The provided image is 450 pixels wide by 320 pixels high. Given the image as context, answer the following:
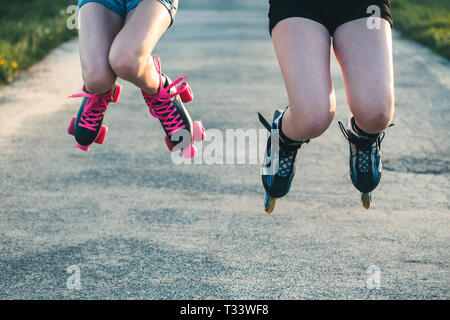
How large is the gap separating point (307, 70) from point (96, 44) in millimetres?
1182

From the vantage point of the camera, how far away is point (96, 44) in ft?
11.3

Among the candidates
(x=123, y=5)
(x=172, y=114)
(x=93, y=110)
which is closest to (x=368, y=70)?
(x=172, y=114)

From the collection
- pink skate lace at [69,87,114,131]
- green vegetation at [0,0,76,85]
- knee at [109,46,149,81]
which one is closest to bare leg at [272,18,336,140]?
knee at [109,46,149,81]

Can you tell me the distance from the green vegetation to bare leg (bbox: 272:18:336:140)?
6.44m

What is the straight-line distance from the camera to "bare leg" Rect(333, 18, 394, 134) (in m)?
3.28

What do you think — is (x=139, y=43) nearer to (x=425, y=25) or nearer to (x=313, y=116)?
(x=313, y=116)

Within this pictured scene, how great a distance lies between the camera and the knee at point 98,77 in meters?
3.44

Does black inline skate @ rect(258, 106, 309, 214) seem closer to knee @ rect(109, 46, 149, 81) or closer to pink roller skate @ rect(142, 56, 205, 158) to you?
pink roller skate @ rect(142, 56, 205, 158)

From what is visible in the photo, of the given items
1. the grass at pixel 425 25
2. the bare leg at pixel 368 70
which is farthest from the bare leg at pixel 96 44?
the grass at pixel 425 25

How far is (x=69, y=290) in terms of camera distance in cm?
352
